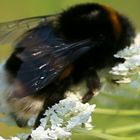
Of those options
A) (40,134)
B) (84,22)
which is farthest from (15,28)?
(40,134)

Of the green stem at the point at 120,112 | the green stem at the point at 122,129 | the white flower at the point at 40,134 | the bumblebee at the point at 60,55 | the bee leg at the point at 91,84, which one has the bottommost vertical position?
the green stem at the point at 122,129

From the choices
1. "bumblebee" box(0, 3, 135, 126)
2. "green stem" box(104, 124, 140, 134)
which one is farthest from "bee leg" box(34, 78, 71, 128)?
"green stem" box(104, 124, 140, 134)

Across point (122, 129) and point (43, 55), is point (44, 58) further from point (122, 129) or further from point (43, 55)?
point (122, 129)

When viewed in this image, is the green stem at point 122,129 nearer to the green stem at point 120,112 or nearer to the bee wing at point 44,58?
the green stem at point 120,112

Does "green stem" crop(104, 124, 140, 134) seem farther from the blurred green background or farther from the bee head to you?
the bee head

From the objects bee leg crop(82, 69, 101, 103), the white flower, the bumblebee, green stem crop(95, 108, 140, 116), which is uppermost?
the bumblebee

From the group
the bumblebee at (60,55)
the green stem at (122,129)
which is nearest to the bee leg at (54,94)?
the bumblebee at (60,55)

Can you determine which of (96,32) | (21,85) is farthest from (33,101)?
(96,32)
